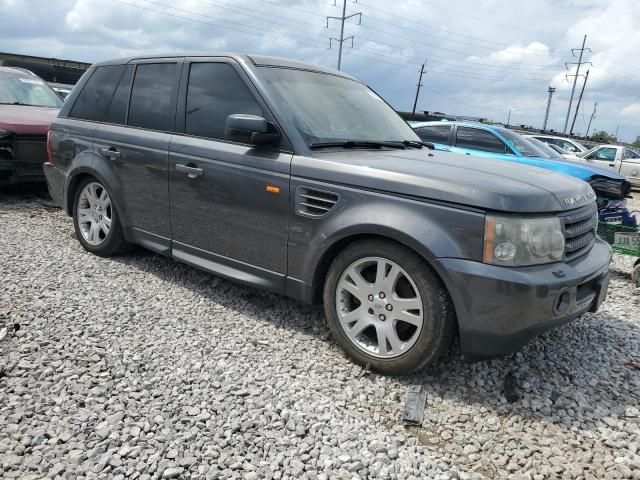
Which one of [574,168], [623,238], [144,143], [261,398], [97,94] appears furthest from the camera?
[574,168]

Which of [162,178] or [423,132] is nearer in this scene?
[162,178]

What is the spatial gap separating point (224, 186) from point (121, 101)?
1.71 m

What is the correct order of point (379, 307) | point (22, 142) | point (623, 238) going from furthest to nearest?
1. point (22, 142)
2. point (623, 238)
3. point (379, 307)

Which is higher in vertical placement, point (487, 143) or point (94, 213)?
point (487, 143)

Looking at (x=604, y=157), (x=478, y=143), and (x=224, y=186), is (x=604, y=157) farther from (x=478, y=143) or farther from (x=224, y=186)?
(x=224, y=186)

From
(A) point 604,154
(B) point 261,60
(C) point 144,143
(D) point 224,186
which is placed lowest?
(A) point 604,154

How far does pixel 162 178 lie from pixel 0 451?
2.32 metres

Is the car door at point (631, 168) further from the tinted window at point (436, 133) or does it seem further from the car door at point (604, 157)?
the tinted window at point (436, 133)

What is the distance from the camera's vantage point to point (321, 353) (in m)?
3.31

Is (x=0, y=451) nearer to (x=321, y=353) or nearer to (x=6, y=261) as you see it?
(x=321, y=353)

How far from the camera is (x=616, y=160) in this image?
18000 millimetres

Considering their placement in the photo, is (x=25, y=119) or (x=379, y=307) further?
(x=25, y=119)

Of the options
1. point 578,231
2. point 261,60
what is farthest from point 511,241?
point 261,60

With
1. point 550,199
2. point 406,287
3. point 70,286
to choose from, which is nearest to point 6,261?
point 70,286
